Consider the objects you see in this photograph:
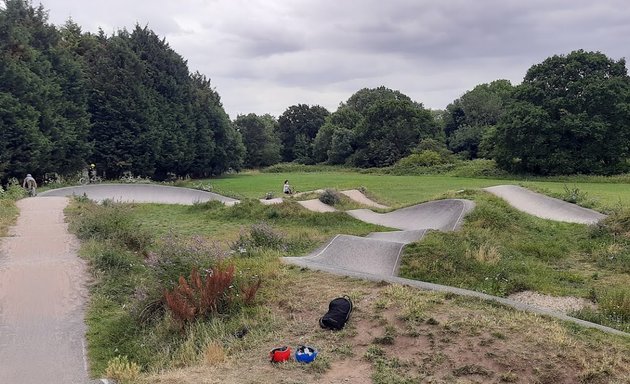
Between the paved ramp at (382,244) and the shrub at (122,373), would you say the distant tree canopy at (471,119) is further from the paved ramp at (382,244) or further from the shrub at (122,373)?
the shrub at (122,373)

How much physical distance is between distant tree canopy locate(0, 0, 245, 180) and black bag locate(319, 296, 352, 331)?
27.2m

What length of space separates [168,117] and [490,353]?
41134 mm

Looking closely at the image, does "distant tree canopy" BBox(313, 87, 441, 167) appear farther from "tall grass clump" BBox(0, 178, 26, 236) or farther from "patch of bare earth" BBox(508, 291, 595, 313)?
"patch of bare earth" BBox(508, 291, 595, 313)

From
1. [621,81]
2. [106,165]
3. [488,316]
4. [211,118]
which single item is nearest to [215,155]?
[211,118]

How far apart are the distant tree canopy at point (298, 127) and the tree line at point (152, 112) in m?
29.7

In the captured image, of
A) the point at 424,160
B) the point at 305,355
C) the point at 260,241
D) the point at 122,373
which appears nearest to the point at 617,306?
the point at 305,355

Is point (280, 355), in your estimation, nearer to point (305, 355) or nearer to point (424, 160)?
point (305, 355)

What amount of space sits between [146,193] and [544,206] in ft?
62.5

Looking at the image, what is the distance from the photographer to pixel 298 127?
3438 inches

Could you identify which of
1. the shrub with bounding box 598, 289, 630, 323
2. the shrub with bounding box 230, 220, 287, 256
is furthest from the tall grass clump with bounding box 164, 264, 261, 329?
the shrub with bounding box 598, 289, 630, 323

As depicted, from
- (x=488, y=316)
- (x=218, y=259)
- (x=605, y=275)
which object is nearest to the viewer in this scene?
(x=488, y=316)

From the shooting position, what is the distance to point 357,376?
498 cm

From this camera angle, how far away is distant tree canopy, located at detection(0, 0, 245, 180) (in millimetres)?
28578

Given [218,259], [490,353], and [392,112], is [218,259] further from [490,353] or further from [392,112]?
[392,112]
